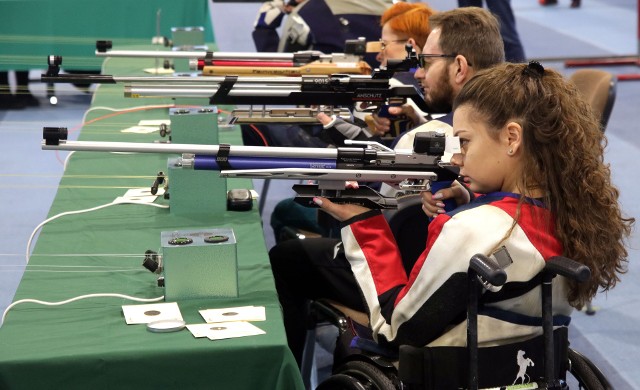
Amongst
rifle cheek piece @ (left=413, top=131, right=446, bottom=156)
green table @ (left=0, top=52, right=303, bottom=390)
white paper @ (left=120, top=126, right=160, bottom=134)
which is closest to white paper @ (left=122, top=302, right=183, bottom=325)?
green table @ (left=0, top=52, right=303, bottom=390)

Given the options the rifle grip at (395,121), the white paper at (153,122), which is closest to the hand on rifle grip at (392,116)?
the rifle grip at (395,121)

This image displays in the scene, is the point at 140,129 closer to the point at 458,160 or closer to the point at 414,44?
the point at 414,44

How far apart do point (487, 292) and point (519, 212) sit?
0.17 m

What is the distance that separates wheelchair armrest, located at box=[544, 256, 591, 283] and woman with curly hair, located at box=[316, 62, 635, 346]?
0.05 metres

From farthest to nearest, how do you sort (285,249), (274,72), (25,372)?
(274,72)
(285,249)
(25,372)

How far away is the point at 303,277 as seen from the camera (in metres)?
2.81

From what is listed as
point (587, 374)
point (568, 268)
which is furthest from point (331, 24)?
point (568, 268)

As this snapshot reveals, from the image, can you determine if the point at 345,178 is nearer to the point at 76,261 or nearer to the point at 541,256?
the point at 541,256

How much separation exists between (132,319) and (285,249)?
2.76 ft

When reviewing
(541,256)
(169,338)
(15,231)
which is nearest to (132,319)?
(169,338)

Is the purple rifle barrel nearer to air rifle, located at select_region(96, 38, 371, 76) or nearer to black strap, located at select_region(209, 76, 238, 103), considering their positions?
black strap, located at select_region(209, 76, 238, 103)

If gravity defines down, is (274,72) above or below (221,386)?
above

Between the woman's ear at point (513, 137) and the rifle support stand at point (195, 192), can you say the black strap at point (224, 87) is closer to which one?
the rifle support stand at point (195, 192)

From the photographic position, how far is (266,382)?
2.00 metres
